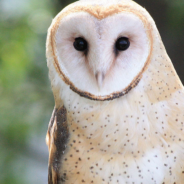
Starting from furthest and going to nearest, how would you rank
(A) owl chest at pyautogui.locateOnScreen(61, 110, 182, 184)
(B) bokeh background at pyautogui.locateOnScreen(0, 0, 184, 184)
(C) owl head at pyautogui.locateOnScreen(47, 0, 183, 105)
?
(B) bokeh background at pyautogui.locateOnScreen(0, 0, 184, 184)
(A) owl chest at pyautogui.locateOnScreen(61, 110, 182, 184)
(C) owl head at pyautogui.locateOnScreen(47, 0, 183, 105)

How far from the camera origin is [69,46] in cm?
132

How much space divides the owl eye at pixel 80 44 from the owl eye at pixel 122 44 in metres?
0.12

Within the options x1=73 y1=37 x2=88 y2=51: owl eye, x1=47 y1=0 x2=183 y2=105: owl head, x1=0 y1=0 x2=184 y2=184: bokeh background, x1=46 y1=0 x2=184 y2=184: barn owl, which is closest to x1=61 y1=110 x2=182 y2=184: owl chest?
x1=46 y1=0 x2=184 y2=184: barn owl

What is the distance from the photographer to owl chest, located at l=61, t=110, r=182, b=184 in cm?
141

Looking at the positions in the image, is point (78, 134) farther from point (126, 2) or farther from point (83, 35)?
point (126, 2)

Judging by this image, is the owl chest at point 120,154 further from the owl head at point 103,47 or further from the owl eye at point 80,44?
the owl eye at point 80,44

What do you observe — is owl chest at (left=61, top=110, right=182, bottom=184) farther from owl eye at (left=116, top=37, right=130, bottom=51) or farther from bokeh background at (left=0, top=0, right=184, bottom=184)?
bokeh background at (left=0, top=0, right=184, bottom=184)

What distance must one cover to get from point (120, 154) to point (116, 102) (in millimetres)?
224

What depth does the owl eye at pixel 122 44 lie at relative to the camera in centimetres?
126

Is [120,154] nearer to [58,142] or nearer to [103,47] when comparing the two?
[58,142]

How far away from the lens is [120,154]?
1.42 meters

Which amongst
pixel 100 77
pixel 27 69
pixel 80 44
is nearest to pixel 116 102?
pixel 100 77

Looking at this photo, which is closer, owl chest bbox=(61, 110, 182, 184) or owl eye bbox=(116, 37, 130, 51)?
owl eye bbox=(116, 37, 130, 51)

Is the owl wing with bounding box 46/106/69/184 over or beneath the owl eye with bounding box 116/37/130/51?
beneath
